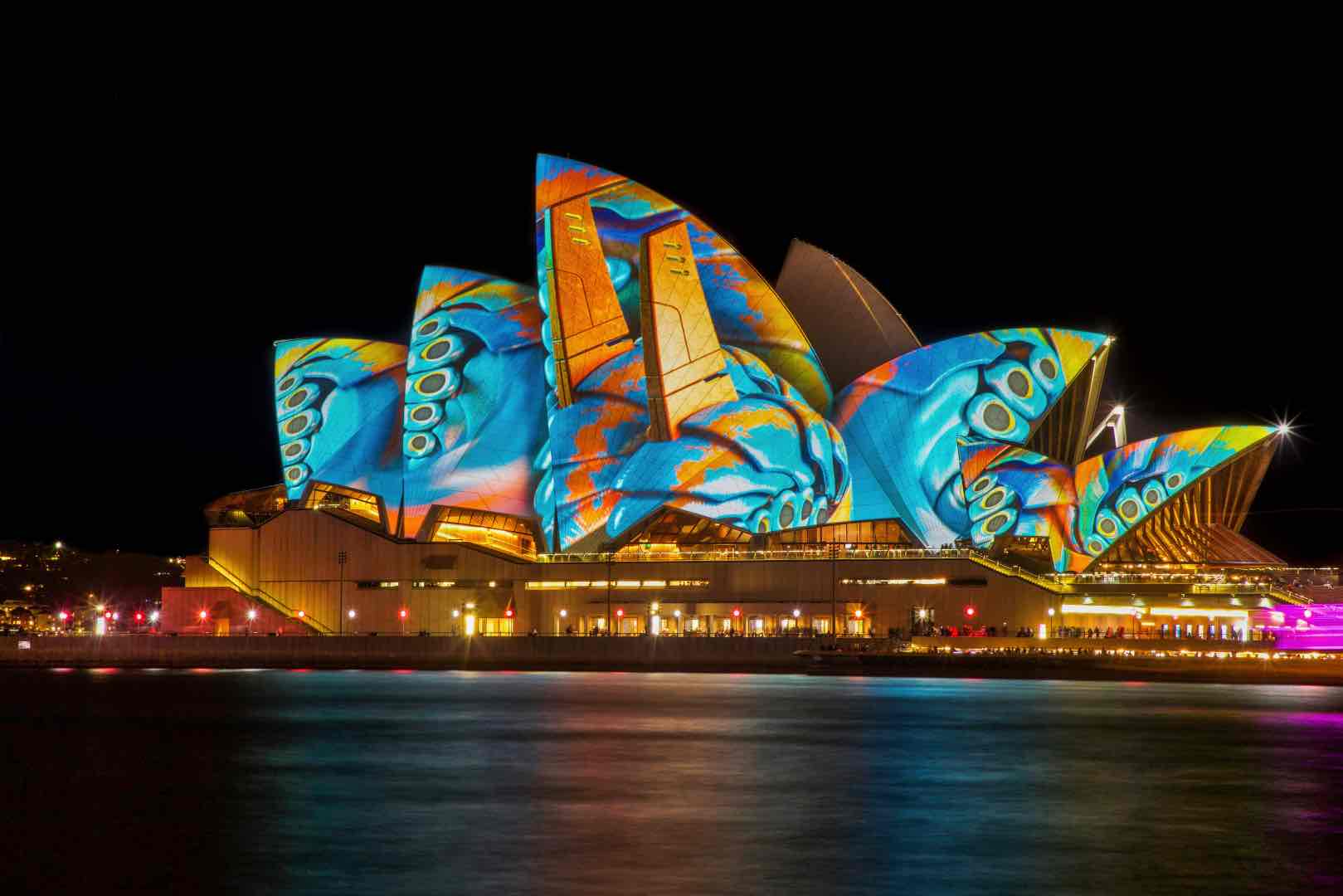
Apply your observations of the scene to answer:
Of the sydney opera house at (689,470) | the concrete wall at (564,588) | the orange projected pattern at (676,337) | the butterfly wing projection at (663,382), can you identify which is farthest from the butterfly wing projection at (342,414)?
the orange projected pattern at (676,337)

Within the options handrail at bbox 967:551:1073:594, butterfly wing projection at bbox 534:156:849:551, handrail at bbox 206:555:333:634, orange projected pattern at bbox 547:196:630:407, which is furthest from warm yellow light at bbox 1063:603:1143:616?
handrail at bbox 206:555:333:634

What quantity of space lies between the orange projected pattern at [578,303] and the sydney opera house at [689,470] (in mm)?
109

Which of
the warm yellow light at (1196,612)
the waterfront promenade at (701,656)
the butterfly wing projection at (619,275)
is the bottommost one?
the waterfront promenade at (701,656)

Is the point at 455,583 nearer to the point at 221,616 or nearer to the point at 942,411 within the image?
the point at 221,616

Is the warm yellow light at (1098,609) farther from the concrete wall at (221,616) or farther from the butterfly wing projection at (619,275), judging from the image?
the concrete wall at (221,616)

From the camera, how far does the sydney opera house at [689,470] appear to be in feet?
234

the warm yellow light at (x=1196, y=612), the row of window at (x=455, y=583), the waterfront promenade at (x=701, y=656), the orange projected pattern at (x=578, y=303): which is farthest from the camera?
the row of window at (x=455, y=583)

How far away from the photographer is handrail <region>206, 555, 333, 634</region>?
250 ft

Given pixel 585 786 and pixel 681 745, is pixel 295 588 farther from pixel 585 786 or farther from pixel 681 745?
pixel 585 786

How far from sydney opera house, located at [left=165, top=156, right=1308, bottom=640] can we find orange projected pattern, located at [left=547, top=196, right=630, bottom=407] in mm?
109

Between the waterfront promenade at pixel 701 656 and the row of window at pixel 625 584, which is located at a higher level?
the row of window at pixel 625 584

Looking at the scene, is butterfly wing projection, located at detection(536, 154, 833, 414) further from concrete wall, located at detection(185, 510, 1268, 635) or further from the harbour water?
the harbour water

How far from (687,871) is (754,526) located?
187ft

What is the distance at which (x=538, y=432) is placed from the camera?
76.8 meters
